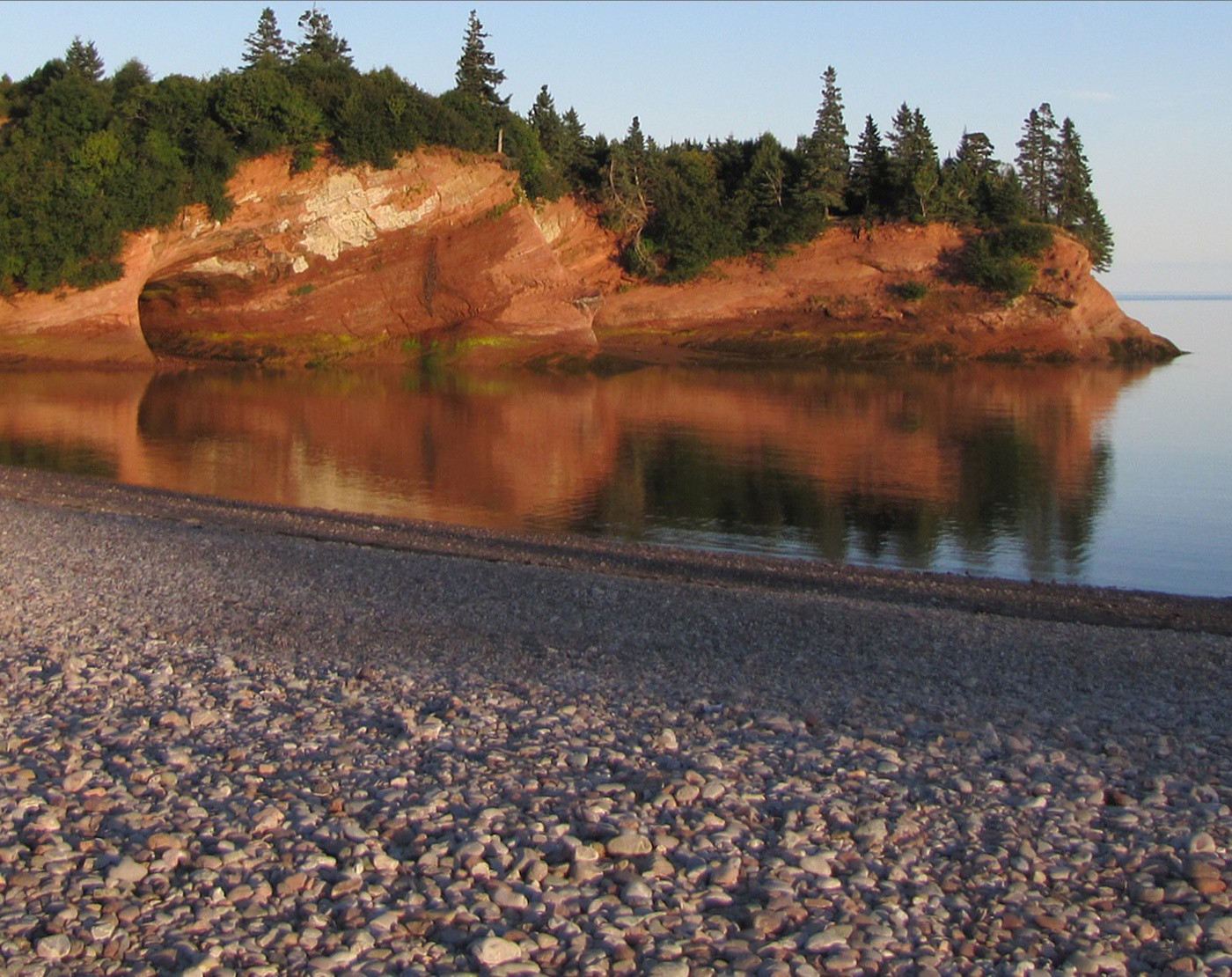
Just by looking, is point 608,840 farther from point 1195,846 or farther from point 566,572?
point 566,572

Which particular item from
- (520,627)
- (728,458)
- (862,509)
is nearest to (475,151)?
(728,458)

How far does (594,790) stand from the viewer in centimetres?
584

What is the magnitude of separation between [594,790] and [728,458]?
19320mm

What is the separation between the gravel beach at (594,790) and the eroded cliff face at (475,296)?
36.6 meters

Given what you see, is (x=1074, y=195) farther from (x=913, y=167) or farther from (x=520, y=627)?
(x=520, y=627)

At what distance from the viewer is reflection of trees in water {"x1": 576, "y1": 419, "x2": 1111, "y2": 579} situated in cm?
1717

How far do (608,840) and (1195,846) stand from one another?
2.51m

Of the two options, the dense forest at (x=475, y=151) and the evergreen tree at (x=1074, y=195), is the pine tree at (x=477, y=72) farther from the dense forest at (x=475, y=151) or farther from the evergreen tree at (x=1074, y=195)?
the evergreen tree at (x=1074, y=195)

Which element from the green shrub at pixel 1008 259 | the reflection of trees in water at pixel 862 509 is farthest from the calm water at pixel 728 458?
the green shrub at pixel 1008 259

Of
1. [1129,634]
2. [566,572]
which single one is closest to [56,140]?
[566,572]

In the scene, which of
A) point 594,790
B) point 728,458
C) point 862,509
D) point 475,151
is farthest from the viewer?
point 475,151

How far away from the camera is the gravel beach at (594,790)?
4.46m

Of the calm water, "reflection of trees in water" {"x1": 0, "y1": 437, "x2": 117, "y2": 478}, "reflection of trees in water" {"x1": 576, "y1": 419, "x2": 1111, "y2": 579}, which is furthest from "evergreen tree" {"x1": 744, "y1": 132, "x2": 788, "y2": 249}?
"reflection of trees in water" {"x1": 0, "y1": 437, "x2": 117, "y2": 478}

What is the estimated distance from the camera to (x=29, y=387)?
36.9 m
